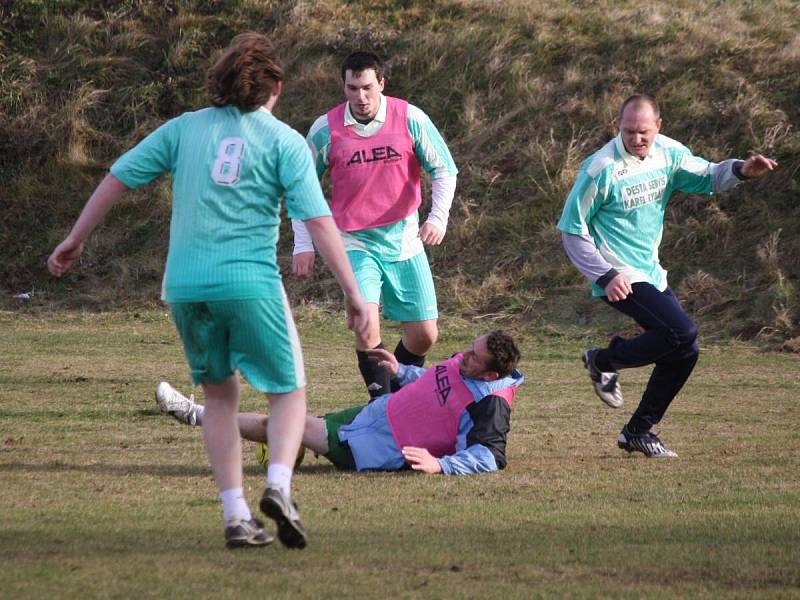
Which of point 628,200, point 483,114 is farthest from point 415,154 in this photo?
point 483,114

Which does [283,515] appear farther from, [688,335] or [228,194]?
[688,335]

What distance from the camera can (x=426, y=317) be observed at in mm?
8469

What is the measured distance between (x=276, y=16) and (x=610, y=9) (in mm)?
5861

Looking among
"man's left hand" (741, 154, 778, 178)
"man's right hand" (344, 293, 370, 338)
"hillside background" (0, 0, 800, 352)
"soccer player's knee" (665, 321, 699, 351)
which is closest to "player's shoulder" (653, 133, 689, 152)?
"man's left hand" (741, 154, 778, 178)

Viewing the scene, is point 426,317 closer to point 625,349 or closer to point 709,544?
point 625,349

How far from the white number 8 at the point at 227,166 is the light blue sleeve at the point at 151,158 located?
24 centimetres

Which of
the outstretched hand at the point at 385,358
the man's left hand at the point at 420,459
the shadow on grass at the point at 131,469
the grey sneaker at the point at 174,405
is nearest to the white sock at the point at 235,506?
the man's left hand at the point at 420,459


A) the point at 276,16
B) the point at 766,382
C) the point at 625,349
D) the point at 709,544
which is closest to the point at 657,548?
the point at 709,544

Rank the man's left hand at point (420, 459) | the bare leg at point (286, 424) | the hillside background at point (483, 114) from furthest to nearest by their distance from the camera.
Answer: the hillside background at point (483, 114)
the man's left hand at point (420, 459)
the bare leg at point (286, 424)

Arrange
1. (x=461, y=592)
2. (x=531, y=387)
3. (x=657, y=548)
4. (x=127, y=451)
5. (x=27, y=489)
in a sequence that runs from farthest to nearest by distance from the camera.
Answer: (x=531, y=387) → (x=127, y=451) → (x=27, y=489) → (x=657, y=548) → (x=461, y=592)

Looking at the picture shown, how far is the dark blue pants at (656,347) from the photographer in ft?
24.9

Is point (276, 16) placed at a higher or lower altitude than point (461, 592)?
higher

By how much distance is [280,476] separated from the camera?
16.0 feet

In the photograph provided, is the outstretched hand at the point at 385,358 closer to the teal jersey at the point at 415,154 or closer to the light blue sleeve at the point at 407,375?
the light blue sleeve at the point at 407,375
